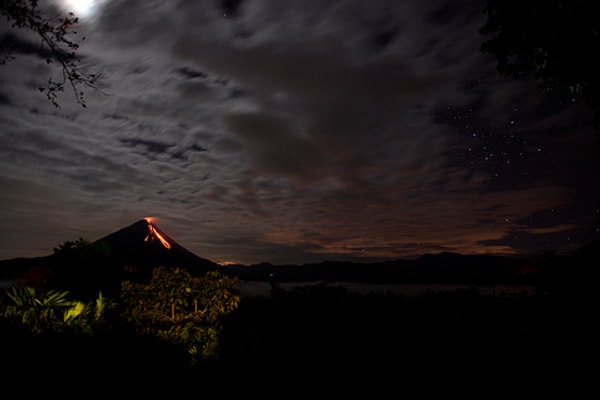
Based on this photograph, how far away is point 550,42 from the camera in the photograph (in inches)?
336

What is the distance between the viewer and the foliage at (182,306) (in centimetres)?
771

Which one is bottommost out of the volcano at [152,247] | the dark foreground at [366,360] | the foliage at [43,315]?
the dark foreground at [366,360]

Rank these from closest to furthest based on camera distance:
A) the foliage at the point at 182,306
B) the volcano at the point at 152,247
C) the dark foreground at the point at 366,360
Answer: the dark foreground at the point at 366,360, the foliage at the point at 182,306, the volcano at the point at 152,247

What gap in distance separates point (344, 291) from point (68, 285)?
15.5m

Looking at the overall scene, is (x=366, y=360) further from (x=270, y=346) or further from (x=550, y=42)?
(x=550, y=42)

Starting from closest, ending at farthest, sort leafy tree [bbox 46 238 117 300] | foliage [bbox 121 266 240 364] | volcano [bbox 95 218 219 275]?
foliage [bbox 121 266 240 364]
leafy tree [bbox 46 238 117 300]
volcano [bbox 95 218 219 275]

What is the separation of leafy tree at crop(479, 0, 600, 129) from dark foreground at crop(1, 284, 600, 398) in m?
5.23

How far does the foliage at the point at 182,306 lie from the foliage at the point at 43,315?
29.2 inches

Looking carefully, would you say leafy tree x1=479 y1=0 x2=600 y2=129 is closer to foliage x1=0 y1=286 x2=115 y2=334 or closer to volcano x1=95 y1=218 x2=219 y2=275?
foliage x1=0 y1=286 x2=115 y2=334

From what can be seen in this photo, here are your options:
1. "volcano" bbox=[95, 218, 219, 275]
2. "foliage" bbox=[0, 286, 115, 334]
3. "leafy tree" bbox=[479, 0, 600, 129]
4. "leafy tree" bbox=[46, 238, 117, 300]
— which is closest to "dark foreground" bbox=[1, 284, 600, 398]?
"foliage" bbox=[0, 286, 115, 334]

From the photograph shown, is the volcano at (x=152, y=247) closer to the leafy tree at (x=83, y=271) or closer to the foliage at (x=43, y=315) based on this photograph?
the leafy tree at (x=83, y=271)

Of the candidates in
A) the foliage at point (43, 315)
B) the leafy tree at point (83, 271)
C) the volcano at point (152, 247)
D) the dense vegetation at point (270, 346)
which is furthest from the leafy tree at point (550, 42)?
the volcano at point (152, 247)

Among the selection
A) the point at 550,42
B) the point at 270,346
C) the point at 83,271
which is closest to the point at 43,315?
the point at 270,346

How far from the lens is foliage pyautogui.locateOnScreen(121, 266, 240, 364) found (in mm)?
7711
